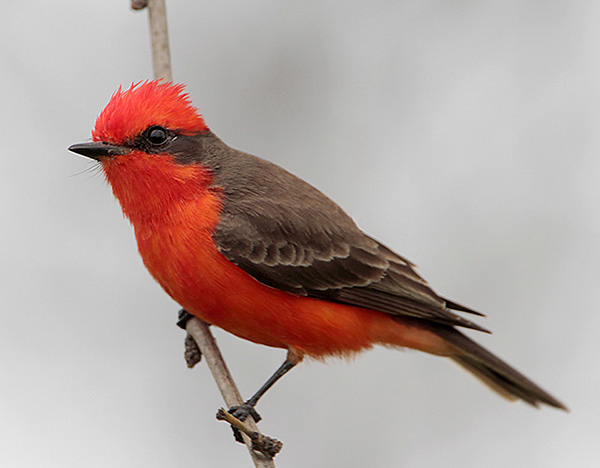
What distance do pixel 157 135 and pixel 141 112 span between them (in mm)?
183

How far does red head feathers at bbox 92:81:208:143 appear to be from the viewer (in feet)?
16.2

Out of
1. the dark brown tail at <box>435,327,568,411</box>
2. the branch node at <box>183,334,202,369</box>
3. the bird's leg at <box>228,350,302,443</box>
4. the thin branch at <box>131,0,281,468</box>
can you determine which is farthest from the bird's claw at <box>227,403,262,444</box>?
the dark brown tail at <box>435,327,568,411</box>

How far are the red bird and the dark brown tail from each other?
67mm

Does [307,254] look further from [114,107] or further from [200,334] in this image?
[114,107]

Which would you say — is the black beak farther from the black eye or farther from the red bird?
the black eye

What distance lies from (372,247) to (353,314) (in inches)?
20.7

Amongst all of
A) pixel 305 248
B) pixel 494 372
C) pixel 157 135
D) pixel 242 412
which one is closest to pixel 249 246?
pixel 305 248

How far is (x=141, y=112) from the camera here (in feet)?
16.4

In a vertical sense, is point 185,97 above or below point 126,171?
above

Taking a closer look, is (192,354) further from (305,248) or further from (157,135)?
(157,135)

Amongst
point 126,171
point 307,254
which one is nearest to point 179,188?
point 126,171

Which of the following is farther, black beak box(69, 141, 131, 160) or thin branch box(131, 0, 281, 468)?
thin branch box(131, 0, 281, 468)

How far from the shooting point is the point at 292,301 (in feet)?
17.4

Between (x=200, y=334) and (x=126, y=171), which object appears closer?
(x=126, y=171)
